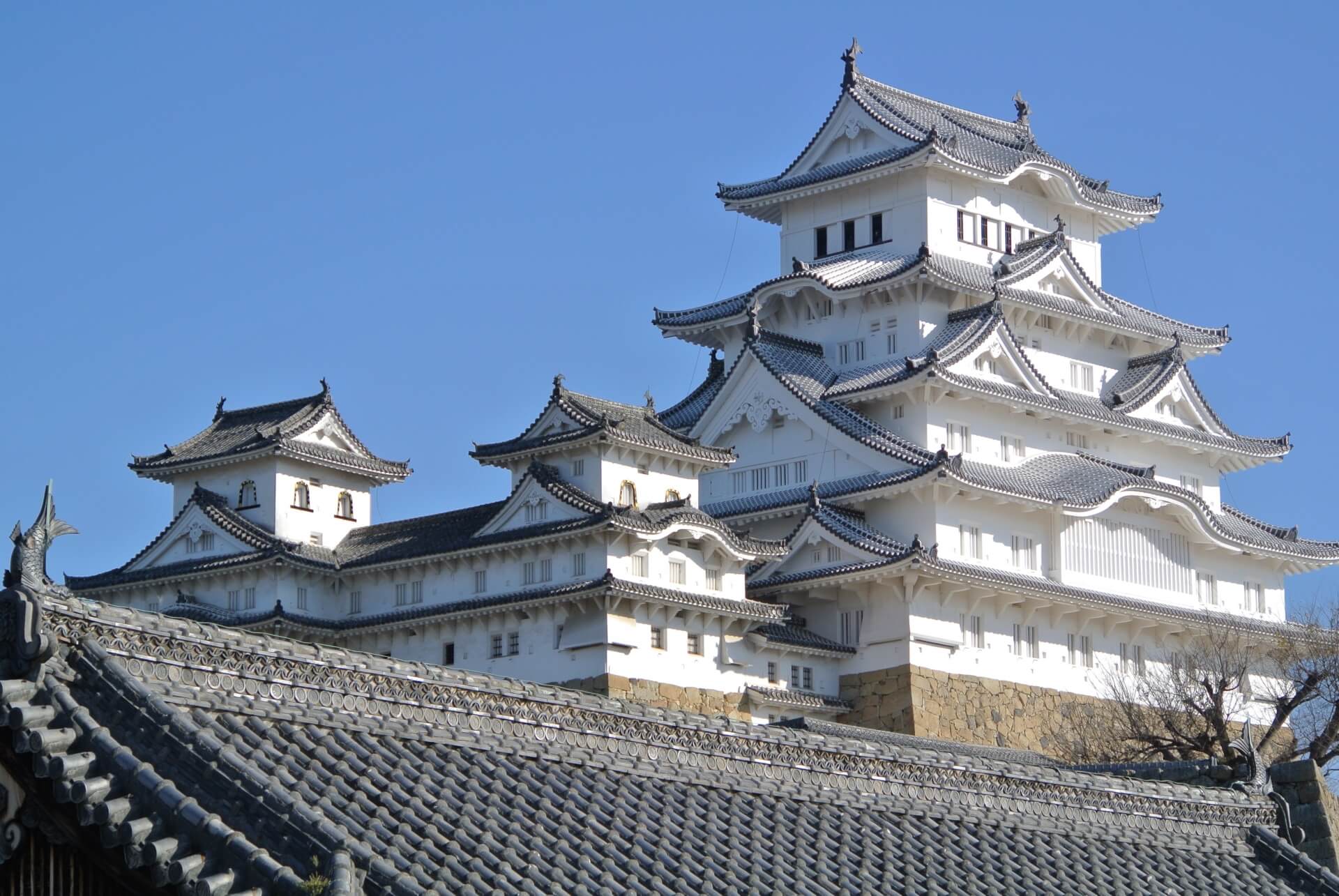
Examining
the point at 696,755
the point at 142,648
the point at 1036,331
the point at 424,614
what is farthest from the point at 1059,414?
the point at 142,648

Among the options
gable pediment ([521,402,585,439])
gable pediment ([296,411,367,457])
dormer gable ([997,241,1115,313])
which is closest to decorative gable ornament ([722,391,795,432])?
dormer gable ([997,241,1115,313])

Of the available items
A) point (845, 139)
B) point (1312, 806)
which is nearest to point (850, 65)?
point (845, 139)

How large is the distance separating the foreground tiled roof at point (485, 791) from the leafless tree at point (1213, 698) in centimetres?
3059

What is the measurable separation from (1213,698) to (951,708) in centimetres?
764

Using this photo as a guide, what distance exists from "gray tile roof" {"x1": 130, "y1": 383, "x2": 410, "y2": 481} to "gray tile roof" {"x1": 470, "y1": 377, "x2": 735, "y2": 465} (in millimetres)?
4735

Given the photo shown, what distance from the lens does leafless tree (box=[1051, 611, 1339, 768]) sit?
50.1m

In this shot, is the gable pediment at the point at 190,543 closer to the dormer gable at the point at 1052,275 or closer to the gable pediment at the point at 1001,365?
the gable pediment at the point at 1001,365

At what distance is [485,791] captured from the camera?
1340 centimetres

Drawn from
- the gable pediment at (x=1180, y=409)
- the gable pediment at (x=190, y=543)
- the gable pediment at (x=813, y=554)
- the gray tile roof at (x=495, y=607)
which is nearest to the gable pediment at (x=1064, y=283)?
the gable pediment at (x=1180, y=409)

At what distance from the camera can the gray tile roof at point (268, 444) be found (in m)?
56.7

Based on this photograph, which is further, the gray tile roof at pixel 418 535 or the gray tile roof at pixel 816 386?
the gray tile roof at pixel 816 386

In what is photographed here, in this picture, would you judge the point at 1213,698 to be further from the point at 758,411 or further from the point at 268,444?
the point at 268,444

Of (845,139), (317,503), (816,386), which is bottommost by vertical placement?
(317,503)

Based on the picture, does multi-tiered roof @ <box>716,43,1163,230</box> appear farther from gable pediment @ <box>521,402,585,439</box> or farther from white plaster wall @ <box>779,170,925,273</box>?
gable pediment @ <box>521,402,585,439</box>
